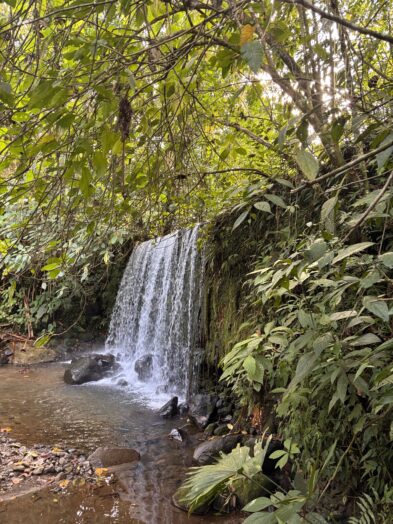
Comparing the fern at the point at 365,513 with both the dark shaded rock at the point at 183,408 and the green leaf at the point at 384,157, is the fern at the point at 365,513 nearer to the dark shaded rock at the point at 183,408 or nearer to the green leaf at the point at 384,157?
the green leaf at the point at 384,157

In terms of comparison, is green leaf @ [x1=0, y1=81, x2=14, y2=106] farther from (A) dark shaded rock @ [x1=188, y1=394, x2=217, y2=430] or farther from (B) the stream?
(A) dark shaded rock @ [x1=188, y1=394, x2=217, y2=430]

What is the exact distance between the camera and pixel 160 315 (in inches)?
276

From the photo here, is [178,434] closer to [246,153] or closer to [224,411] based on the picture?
[224,411]

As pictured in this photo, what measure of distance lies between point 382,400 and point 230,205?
120 inches

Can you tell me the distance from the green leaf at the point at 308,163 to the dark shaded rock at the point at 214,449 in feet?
9.93

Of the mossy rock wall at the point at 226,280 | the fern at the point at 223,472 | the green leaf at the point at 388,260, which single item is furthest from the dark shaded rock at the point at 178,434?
the green leaf at the point at 388,260

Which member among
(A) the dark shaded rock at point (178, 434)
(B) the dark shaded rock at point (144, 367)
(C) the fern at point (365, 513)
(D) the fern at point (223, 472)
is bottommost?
(A) the dark shaded rock at point (178, 434)

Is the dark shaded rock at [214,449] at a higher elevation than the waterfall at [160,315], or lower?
lower

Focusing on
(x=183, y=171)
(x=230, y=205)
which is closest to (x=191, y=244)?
(x=230, y=205)

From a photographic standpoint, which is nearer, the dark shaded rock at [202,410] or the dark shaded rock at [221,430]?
the dark shaded rock at [221,430]

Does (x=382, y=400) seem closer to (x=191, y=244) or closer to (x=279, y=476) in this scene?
(x=279, y=476)

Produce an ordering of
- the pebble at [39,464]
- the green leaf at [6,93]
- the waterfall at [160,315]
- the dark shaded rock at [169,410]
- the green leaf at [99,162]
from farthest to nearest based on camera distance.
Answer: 1. the waterfall at [160,315]
2. the dark shaded rock at [169,410]
3. the pebble at [39,464]
4. the green leaf at [99,162]
5. the green leaf at [6,93]

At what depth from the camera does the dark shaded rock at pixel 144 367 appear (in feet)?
21.8

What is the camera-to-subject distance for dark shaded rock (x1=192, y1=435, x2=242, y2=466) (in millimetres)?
3483
